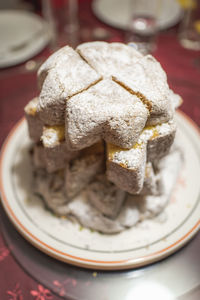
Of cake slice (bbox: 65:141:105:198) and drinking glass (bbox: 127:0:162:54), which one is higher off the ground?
drinking glass (bbox: 127:0:162:54)

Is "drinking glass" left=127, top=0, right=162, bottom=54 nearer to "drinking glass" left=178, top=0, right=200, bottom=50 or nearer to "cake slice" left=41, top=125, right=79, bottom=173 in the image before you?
"drinking glass" left=178, top=0, right=200, bottom=50

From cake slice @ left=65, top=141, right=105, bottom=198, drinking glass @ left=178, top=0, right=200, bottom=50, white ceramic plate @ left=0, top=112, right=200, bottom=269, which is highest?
drinking glass @ left=178, top=0, right=200, bottom=50

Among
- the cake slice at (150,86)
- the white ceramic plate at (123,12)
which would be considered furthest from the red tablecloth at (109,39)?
the cake slice at (150,86)

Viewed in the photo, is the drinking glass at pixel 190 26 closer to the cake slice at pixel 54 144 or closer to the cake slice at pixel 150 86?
the cake slice at pixel 150 86

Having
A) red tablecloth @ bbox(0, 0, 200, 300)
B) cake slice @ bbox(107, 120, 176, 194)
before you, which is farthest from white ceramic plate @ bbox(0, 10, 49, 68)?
cake slice @ bbox(107, 120, 176, 194)

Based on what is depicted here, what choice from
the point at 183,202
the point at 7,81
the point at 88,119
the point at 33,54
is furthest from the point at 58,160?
the point at 33,54

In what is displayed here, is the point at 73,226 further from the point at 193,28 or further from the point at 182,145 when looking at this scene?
the point at 193,28
